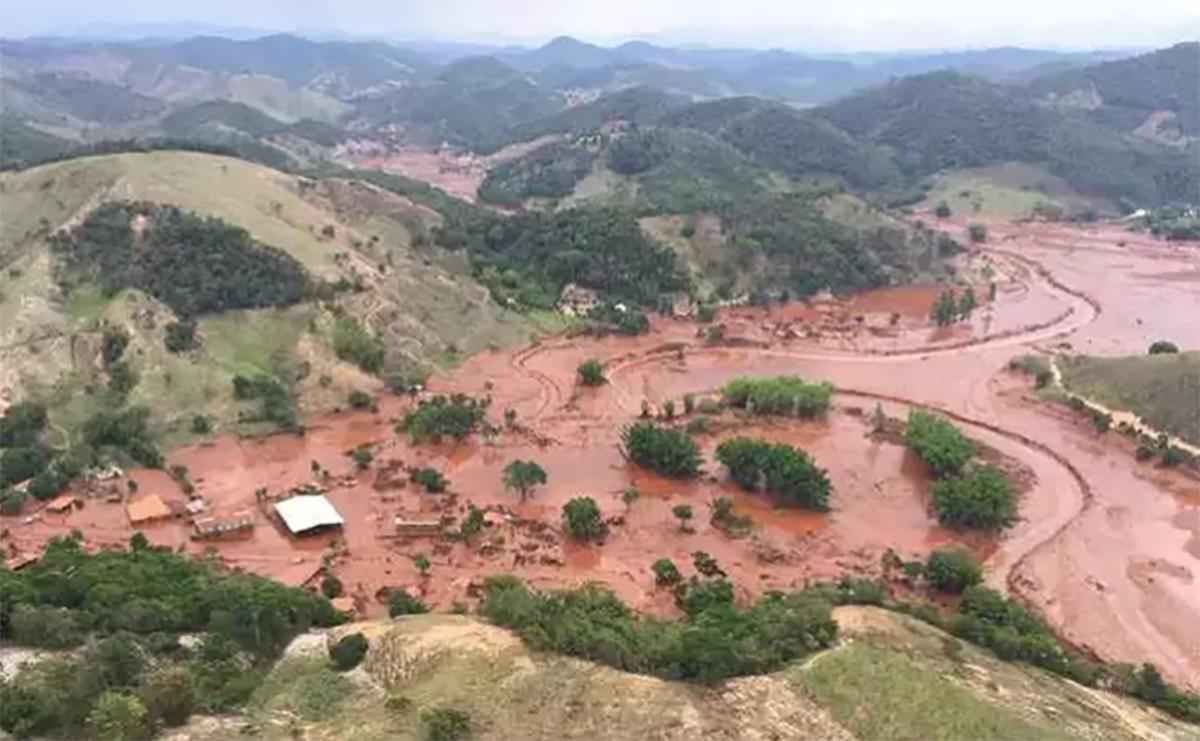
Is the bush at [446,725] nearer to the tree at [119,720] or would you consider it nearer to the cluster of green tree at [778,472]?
the tree at [119,720]

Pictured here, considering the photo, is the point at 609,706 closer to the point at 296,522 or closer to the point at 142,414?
the point at 296,522

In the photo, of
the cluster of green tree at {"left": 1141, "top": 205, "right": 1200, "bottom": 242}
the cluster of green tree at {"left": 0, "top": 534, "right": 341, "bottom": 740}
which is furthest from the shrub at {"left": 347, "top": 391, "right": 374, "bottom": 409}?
the cluster of green tree at {"left": 1141, "top": 205, "right": 1200, "bottom": 242}

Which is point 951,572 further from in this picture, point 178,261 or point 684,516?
point 178,261

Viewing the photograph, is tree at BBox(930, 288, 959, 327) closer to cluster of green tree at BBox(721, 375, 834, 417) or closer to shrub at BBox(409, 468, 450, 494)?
cluster of green tree at BBox(721, 375, 834, 417)

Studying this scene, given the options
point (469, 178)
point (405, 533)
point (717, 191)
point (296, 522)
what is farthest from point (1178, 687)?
point (469, 178)

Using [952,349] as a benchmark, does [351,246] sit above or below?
above

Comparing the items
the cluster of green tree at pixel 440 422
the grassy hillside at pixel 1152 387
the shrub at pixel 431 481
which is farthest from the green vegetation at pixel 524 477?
the grassy hillside at pixel 1152 387

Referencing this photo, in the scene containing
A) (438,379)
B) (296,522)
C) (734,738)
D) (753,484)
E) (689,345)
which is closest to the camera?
(734,738)
